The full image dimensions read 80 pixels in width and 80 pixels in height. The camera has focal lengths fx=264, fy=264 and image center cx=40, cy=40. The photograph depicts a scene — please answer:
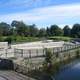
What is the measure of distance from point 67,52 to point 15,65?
23117mm

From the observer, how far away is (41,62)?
39.2 meters

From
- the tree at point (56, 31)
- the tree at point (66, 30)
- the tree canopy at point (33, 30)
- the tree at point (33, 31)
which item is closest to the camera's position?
the tree canopy at point (33, 30)

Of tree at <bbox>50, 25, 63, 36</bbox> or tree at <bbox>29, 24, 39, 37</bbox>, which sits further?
tree at <bbox>50, 25, 63, 36</bbox>

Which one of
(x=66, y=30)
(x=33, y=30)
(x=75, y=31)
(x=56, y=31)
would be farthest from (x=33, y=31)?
(x=66, y=30)

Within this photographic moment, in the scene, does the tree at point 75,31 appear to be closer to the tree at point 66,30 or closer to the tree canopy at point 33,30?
the tree canopy at point 33,30

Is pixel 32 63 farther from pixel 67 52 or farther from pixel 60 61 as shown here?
pixel 67 52

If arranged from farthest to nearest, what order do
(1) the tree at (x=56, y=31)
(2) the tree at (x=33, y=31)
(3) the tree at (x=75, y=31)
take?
(1) the tree at (x=56, y=31), (3) the tree at (x=75, y=31), (2) the tree at (x=33, y=31)

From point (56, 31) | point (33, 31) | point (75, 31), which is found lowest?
point (75, 31)

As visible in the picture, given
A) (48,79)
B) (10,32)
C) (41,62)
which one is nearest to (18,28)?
(10,32)

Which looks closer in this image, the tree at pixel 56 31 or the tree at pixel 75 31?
the tree at pixel 75 31

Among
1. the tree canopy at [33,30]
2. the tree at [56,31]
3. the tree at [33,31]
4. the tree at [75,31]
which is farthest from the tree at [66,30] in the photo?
the tree at [33,31]

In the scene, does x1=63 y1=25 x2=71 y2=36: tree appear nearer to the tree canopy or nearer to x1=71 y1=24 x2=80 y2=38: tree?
the tree canopy

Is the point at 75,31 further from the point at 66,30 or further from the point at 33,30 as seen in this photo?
the point at 33,30

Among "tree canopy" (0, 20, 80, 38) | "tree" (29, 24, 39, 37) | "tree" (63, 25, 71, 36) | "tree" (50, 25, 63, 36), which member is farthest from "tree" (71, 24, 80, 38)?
"tree" (29, 24, 39, 37)
